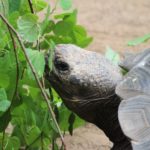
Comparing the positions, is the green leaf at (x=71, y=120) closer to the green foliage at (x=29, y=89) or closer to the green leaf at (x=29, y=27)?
the green foliage at (x=29, y=89)

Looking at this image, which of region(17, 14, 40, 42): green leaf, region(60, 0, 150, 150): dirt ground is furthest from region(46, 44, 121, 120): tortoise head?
region(60, 0, 150, 150): dirt ground

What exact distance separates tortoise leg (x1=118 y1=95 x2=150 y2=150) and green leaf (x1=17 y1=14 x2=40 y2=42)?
0.35m

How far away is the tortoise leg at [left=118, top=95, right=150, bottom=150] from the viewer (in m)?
1.86

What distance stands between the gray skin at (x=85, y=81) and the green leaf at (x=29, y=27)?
29cm

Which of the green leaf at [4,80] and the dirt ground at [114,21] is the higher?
the green leaf at [4,80]

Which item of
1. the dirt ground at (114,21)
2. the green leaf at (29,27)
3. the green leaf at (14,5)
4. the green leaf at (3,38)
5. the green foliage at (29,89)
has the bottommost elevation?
the dirt ground at (114,21)

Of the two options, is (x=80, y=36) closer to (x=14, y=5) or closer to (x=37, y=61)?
(x=14, y=5)

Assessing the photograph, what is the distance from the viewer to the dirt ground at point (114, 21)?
4527mm

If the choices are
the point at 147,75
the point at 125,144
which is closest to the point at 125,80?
the point at 147,75

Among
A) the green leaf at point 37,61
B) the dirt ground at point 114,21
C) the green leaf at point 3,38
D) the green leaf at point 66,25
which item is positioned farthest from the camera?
the dirt ground at point 114,21

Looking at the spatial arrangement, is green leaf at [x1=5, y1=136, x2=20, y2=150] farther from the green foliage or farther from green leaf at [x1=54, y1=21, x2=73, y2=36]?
green leaf at [x1=54, y1=21, x2=73, y2=36]

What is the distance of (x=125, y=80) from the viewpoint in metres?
2.05

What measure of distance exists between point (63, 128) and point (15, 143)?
8.7 inches

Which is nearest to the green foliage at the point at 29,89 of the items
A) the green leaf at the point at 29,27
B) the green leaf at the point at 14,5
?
the green leaf at the point at 14,5
